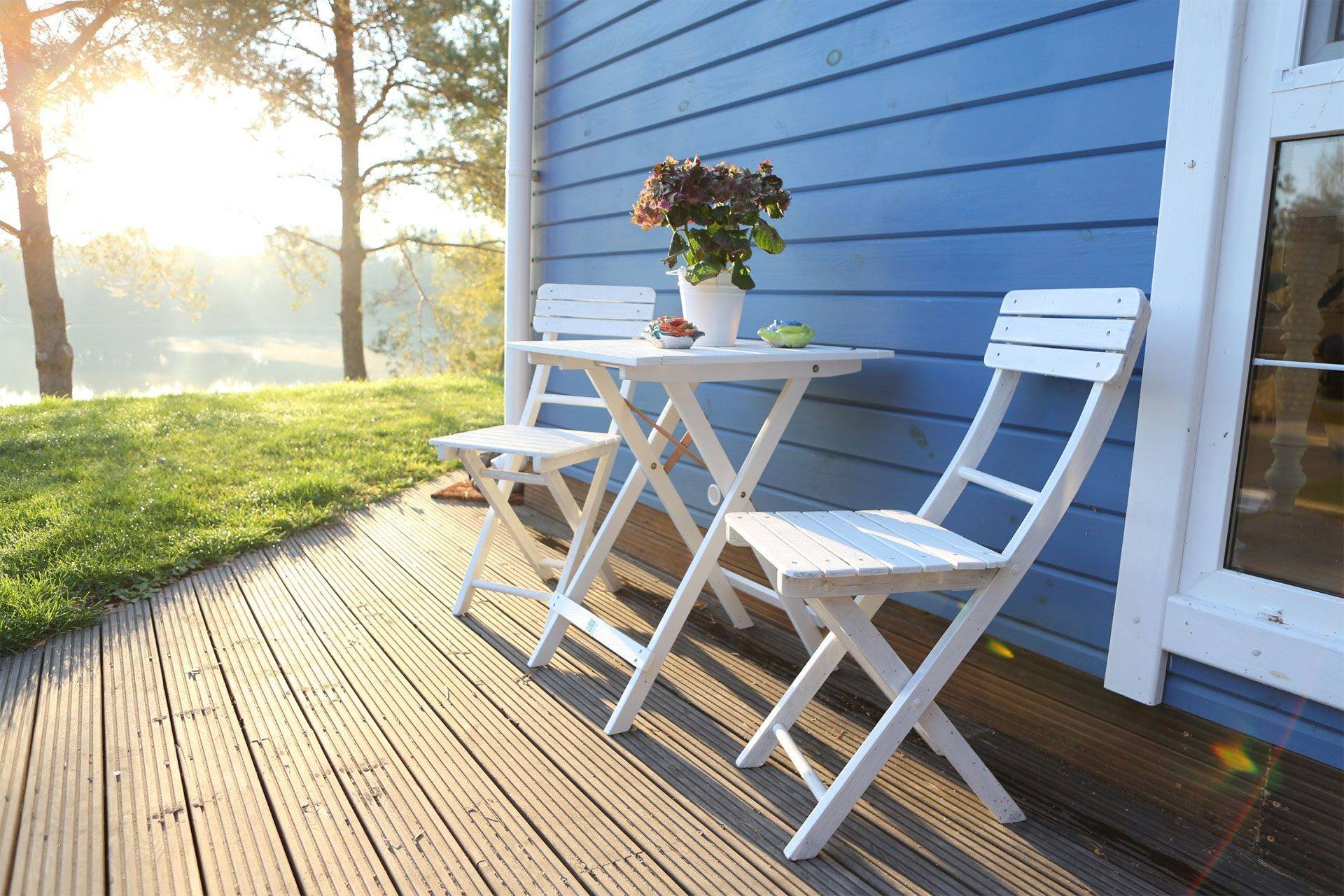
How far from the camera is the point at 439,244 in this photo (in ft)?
43.9

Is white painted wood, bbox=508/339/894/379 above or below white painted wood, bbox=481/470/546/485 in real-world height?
above

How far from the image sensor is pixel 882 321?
2.47m

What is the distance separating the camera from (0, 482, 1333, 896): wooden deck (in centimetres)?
156

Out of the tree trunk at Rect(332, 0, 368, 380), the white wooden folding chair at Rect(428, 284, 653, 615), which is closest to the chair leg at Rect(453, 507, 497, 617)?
the white wooden folding chair at Rect(428, 284, 653, 615)

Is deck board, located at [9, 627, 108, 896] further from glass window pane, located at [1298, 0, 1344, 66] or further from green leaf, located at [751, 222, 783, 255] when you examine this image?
glass window pane, located at [1298, 0, 1344, 66]

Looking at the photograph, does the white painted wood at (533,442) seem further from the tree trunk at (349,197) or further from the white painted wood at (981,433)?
the tree trunk at (349,197)

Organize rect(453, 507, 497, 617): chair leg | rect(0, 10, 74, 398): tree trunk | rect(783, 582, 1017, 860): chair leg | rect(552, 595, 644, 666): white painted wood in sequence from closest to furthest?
rect(783, 582, 1017, 860): chair leg
rect(552, 595, 644, 666): white painted wood
rect(453, 507, 497, 617): chair leg
rect(0, 10, 74, 398): tree trunk

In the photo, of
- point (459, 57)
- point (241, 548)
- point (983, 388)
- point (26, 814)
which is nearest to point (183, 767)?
point (26, 814)

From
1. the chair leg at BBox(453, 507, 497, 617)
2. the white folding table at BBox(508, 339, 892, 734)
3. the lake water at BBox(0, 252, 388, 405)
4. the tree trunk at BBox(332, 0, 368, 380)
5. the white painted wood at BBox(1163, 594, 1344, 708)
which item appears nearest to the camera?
the white painted wood at BBox(1163, 594, 1344, 708)

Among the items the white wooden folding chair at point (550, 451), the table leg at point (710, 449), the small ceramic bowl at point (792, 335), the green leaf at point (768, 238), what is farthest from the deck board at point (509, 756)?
the green leaf at point (768, 238)

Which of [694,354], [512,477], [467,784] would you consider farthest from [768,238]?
[467,784]

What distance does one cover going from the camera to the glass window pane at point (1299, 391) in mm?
1552

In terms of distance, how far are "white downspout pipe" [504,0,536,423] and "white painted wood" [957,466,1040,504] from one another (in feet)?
8.74

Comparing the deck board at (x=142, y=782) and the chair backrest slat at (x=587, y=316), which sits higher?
the chair backrest slat at (x=587, y=316)
